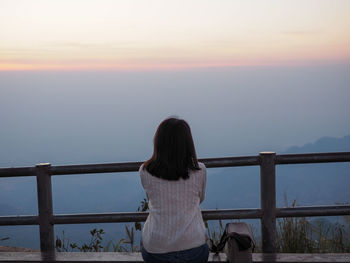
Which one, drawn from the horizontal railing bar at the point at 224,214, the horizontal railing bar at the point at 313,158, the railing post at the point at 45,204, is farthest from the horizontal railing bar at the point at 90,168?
the horizontal railing bar at the point at 313,158

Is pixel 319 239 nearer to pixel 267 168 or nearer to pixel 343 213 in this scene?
pixel 343 213

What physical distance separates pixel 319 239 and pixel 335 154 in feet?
3.57

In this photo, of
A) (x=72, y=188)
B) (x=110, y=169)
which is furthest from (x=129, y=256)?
(x=72, y=188)

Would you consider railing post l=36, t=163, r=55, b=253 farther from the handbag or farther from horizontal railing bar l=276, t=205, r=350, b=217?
horizontal railing bar l=276, t=205, r=350, b=217

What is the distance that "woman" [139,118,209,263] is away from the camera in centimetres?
291

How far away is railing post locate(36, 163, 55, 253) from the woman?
152 centimetres

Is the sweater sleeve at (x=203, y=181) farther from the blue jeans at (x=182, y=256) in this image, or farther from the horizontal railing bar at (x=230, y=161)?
the horizontal railing bar at (x=230, y=161)

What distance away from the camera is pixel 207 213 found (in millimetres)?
4074

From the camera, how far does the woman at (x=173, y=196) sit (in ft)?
9.53

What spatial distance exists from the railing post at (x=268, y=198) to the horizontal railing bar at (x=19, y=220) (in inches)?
78.7

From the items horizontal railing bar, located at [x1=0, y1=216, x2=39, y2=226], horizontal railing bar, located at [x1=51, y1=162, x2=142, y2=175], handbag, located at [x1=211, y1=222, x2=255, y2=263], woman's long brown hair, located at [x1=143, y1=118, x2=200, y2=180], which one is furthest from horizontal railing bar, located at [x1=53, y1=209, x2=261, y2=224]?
woman's long brown hair, located at [x1=143, y1=118, x2=200, y2=180]

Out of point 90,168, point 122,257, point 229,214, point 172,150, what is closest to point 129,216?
point 122,257

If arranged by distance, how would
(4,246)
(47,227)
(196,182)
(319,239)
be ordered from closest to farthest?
(196,182), (47,227), (319,239), (4,246)

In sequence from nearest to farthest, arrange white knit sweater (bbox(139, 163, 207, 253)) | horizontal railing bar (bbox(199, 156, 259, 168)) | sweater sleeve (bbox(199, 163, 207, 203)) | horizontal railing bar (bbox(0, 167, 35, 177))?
white knit sweater (bbox(139, 163, 207, 253)), sweater sleeve (bbox(199, 163, 207, 203)), horizontal railing bar (bbox(199, 156, 259, 168)), horizontal railing bar (bbox(0, 167, 35, 177))
